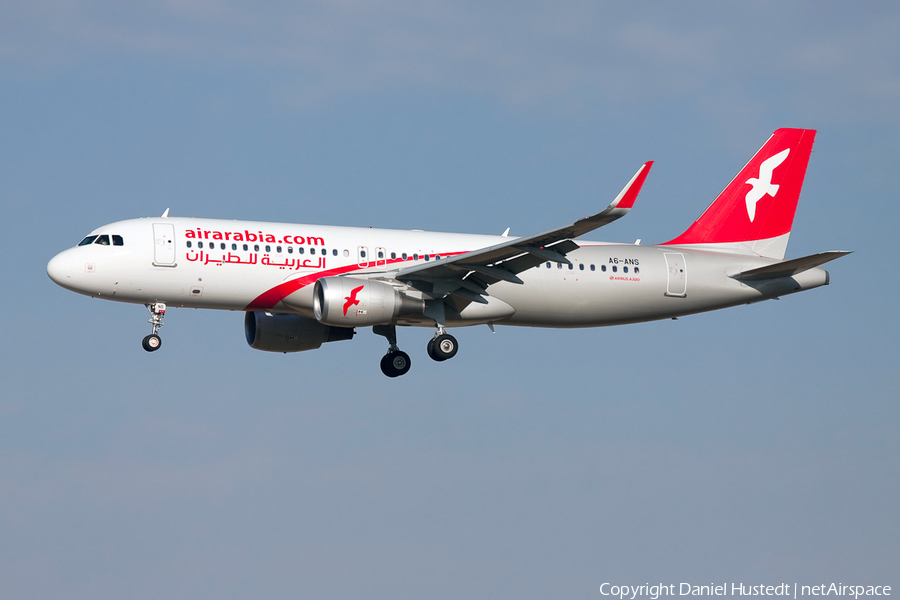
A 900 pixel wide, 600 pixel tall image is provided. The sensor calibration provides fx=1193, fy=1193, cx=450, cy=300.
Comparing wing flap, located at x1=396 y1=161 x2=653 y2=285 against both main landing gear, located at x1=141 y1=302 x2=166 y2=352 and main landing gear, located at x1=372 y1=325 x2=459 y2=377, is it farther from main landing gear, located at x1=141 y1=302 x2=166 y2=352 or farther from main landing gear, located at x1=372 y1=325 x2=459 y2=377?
main landing gear, located at x1=141 y1=302 x2=166 y2=352

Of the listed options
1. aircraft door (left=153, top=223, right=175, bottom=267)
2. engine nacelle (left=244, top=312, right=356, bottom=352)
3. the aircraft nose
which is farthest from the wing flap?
the aircraft nose

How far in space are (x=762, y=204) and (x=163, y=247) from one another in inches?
890

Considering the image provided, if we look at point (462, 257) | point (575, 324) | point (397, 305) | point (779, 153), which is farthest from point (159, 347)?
point (779, 153)

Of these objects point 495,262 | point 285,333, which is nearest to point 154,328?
point 285,333

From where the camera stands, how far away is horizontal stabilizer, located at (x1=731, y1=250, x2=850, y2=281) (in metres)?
39.6

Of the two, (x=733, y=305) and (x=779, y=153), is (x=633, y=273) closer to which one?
(x=733, y=305)

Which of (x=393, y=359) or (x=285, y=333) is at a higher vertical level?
(x=285, y=333)

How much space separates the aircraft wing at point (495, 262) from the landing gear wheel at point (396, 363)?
423cm

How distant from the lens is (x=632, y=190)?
32375 millimetres

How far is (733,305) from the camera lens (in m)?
43.5

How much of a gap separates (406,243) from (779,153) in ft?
52.5

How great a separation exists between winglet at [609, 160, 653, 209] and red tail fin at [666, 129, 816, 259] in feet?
42.1

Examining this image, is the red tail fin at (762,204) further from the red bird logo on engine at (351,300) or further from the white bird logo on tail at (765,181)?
the red bird logo on engine at (351,300)

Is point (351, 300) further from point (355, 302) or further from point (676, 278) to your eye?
point (676, 278)
